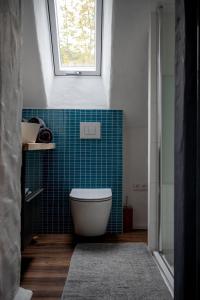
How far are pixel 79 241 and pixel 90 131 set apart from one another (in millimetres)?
1140

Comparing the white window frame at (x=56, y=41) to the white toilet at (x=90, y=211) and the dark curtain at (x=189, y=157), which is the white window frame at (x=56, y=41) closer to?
the white toilet at (x=90, y=211)

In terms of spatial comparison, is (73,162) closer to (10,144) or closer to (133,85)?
(133,85)

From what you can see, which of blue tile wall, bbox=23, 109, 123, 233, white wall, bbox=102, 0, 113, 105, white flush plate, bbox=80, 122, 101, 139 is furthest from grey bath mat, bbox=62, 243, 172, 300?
white wall, bbox=102, 0, 113, 105

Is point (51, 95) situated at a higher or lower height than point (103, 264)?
higher

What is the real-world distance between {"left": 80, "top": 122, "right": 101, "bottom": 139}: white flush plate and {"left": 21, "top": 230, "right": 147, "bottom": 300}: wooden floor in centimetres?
107

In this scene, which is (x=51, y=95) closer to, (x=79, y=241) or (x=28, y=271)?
(x=79, y=241)

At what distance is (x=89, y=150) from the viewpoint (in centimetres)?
283

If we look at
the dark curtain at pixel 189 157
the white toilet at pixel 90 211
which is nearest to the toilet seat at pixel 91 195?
the white toilet at pixel 90 211

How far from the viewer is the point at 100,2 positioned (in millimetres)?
2416

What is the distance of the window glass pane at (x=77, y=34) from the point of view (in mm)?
2541

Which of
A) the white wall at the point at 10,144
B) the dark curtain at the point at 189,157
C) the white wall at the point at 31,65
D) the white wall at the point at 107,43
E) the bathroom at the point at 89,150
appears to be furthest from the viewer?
the white wall at the point at 107,43

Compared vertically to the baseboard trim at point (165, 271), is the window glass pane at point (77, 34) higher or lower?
higher

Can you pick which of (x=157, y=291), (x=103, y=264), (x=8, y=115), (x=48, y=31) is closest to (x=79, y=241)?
(x=103, y=264)

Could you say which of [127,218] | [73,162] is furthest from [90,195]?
[127,218]
